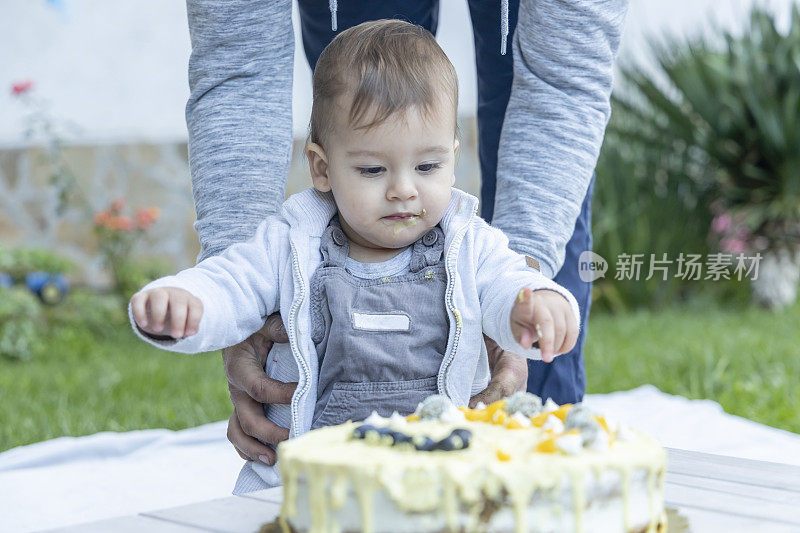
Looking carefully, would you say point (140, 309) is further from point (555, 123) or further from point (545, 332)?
point (555, 123)

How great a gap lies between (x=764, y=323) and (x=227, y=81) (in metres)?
4.29

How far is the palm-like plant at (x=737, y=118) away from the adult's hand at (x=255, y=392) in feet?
15.0

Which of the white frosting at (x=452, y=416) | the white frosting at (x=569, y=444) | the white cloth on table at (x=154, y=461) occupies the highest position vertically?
the white frosting at (x=569, y=444)

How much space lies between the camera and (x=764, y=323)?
5316 mm

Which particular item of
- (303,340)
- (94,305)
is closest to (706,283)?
(94,305)

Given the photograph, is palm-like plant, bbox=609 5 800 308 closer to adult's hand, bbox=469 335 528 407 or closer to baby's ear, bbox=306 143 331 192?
adult's hand, bbox=469 335 528 407

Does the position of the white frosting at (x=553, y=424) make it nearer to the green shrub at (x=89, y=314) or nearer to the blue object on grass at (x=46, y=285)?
the green shrub at (x=89, y=314)

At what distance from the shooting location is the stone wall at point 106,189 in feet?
20.4

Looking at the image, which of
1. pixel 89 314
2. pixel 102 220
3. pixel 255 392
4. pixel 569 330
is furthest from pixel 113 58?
pixel 569 330

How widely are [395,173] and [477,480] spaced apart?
0.68m

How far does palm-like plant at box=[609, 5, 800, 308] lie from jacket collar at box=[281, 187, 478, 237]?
14.4 feet

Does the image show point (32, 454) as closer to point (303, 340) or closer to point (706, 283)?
point (303, 340)

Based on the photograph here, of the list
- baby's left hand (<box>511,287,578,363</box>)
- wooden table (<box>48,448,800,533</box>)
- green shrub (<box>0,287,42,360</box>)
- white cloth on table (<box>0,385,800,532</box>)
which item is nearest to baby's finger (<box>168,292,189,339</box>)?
wooden table (<box>48,448,800,533</box>)

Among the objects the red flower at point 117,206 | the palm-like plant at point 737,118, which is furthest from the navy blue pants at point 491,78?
the red flower at point 117,206
